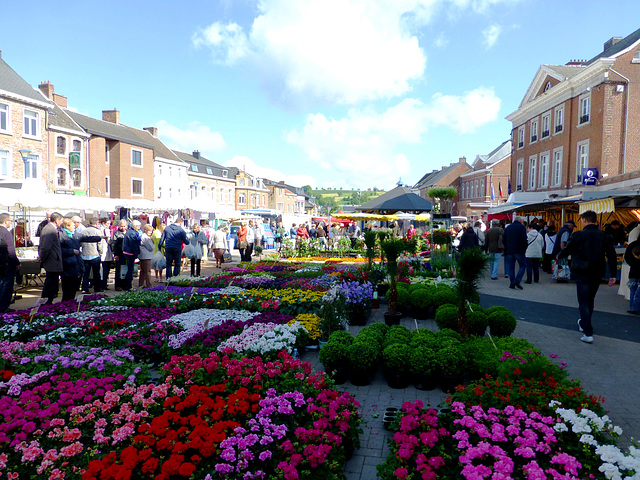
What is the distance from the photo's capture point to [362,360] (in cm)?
491

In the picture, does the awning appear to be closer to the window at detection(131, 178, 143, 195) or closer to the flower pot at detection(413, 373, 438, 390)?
the flower pot at detection(413, 373, 438, 390)

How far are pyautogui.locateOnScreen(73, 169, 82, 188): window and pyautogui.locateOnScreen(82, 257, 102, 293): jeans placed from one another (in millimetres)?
24707

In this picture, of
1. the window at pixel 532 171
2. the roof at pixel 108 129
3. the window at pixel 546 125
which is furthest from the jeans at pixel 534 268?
the roof at pixel 108 129

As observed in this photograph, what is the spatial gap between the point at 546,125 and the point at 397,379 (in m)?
29.6

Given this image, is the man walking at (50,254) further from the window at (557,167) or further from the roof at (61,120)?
the window at (557,167)

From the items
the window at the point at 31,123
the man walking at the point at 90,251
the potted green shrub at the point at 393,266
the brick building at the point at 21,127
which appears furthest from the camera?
the window at the point at 31,123

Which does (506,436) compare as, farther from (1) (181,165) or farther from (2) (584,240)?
(1) (181,165)

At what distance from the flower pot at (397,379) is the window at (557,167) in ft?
87.9

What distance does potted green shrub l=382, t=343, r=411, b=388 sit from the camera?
485 centimetres

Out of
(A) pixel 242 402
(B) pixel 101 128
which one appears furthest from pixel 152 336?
(B) pixel 101 128

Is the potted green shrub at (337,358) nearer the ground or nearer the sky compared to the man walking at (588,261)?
nearer the ground

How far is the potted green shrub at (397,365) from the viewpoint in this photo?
4.85 meters

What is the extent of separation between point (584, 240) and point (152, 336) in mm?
6621

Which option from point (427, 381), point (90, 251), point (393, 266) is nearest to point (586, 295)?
point (393, 266)
